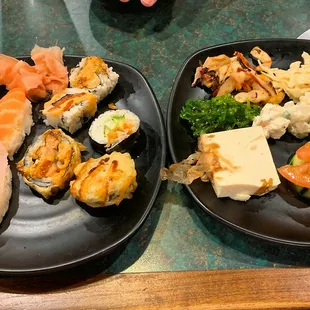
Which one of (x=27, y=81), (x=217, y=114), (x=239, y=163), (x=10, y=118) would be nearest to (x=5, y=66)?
(x=27, y=81)

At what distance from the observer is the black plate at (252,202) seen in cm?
174

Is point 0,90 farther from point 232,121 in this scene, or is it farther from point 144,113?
point 232,121

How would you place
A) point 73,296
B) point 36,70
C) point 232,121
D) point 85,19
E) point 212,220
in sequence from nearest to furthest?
point 73,296, point 212,220, point 232,121, point 36,70, point 85,19

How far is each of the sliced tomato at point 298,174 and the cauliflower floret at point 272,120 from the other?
9.0 inches

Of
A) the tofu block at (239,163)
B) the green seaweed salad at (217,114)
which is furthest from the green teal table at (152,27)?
the tofu block at (239,163)

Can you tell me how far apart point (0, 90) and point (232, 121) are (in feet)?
4.08

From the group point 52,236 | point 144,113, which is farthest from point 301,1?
point 52,236

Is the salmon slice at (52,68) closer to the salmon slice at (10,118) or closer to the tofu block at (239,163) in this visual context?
the salmon slice at (10,118)

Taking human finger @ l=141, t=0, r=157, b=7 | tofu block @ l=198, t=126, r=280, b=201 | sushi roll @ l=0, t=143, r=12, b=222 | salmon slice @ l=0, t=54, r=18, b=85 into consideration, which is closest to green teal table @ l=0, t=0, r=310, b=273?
human finger @ l=141, t=0, r=157, b=7

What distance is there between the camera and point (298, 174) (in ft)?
5.97

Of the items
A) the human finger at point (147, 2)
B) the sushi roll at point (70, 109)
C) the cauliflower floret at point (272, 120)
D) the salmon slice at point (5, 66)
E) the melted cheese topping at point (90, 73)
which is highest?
the salmon slice at point (5, 66)

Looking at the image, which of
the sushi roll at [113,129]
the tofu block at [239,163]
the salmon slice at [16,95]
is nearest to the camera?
the tofu block at [239,163]

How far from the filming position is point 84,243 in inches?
68.2

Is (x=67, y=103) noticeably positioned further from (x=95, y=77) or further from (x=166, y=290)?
(x=166, y=290)
